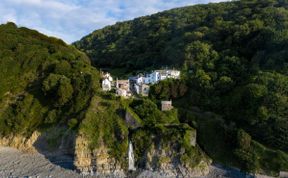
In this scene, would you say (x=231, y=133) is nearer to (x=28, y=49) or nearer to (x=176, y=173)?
(x=176, y=173)

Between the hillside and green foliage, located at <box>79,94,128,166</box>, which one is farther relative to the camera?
green foliage, located at <box>79,94,128,166</box>

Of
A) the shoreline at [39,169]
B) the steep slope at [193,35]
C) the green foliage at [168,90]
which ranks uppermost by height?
the steep slope at [193,35]

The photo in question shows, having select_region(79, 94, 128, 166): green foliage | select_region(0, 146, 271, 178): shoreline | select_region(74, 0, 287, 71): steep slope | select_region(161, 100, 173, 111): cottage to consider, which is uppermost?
select_region(74, 0, 287, 71): steep slope

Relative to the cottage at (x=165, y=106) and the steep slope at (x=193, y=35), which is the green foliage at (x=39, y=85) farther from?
the steep slope at (x=193, y=35)

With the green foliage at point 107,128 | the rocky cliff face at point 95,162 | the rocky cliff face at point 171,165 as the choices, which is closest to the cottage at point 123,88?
the green foliage at point 107,128

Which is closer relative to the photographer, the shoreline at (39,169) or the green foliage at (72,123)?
the shoreline at (39,169)

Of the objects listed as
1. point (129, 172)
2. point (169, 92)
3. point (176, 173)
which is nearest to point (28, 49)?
point (169, 92)

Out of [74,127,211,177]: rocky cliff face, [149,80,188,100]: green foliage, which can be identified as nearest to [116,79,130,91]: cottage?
[149,80,188,100]: green foliage

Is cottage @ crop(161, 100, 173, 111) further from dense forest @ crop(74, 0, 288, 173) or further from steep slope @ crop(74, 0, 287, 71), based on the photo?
steep slope @ crop(74, 0, 287, 71)

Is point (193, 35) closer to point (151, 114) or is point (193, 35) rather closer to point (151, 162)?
point (151, 114)
